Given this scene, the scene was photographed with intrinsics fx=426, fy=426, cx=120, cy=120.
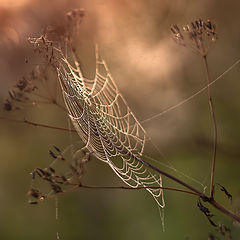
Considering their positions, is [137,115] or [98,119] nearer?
[98,119]

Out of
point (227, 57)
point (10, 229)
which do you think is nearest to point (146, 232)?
point (10, 229)

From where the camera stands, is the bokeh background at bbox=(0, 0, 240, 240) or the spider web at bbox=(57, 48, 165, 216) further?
the bokeh background at bbox=(0, 0, 240, 240)

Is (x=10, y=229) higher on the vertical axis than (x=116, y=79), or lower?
lower

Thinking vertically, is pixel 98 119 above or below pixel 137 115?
below

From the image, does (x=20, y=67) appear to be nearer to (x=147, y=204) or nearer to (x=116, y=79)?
(x=116, y=79)

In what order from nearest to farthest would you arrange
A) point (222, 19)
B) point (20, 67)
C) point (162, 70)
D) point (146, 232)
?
1. point (222, 19)
2. point (162, 70)
3. point (146, 232)
4. point (20, 67)

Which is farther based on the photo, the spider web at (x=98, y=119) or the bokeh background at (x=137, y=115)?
the bokeh background at (x=137, y=115)

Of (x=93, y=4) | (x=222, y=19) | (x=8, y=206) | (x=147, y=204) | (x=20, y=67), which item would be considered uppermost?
(x=93, y=4)

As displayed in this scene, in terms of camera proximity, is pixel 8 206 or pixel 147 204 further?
pixel 8 206
